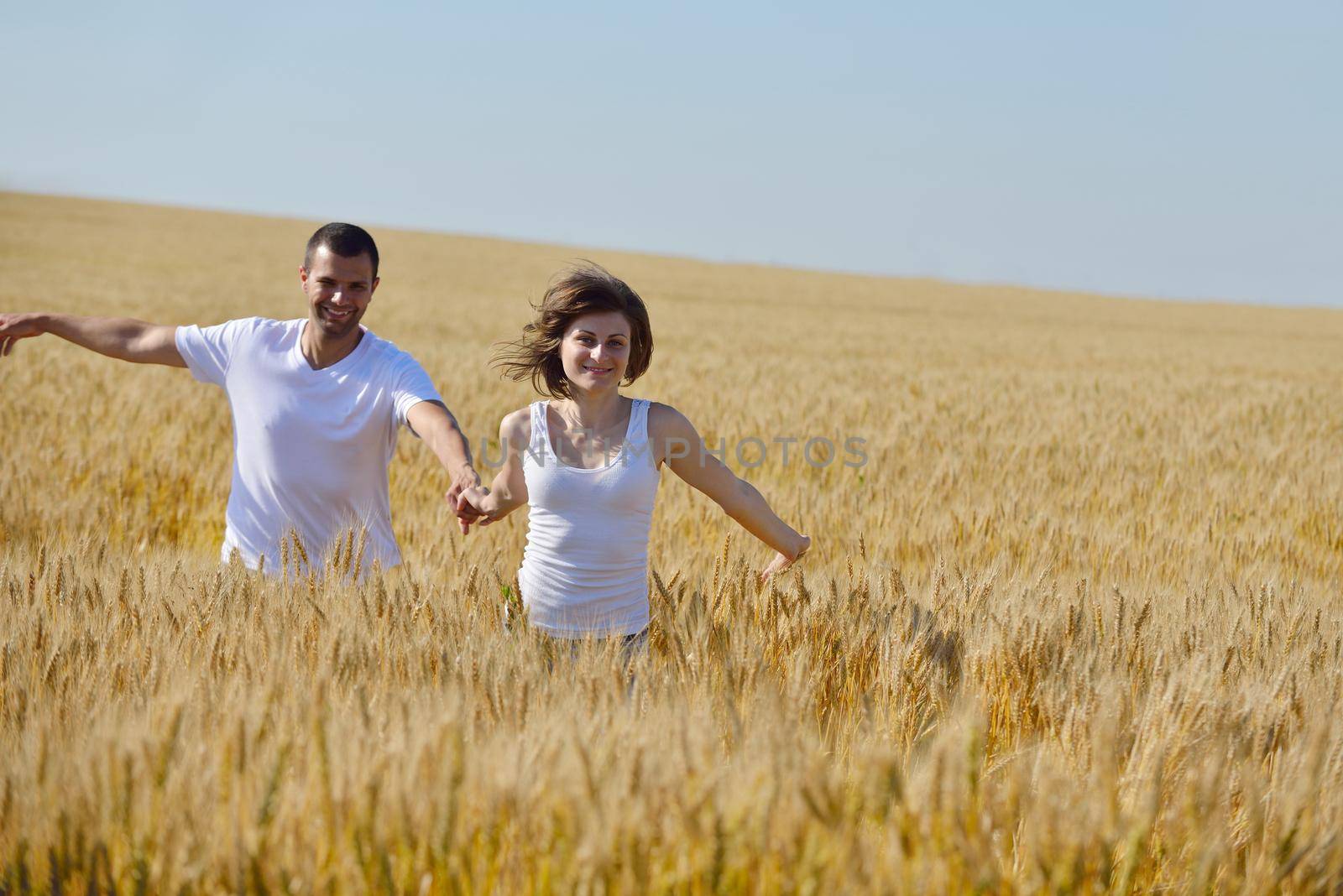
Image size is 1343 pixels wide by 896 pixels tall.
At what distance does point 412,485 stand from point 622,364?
2.49m

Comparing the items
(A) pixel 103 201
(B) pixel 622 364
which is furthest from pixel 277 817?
(A) pixel 103 201

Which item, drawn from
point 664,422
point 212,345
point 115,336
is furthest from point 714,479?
point 115,336

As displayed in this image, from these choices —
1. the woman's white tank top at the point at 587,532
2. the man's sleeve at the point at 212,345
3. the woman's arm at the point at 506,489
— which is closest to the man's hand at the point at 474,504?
the woman's arm at the point at 506,489

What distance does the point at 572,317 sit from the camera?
2.42 meters

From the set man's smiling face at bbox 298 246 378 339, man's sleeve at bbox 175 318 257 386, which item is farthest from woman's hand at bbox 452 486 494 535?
man's sleeve at bbox 175 318 257 386

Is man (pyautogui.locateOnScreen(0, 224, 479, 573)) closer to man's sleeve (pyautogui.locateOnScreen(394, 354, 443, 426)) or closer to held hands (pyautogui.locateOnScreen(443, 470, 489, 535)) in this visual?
man's sleeve (pyautogui.locateOnScreen(394, 354, 443, 426))

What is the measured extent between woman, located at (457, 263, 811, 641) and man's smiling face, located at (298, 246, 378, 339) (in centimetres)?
65

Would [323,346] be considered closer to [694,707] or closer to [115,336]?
[115,336]

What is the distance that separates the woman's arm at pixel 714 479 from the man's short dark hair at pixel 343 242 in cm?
96

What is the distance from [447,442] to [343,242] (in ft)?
2.23

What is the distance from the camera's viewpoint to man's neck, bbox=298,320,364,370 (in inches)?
115

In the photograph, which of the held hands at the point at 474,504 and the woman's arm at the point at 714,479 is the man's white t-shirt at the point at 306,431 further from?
the woman's arm at the point at 714,479

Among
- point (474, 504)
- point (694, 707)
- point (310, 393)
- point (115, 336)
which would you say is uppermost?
point (115, 336)

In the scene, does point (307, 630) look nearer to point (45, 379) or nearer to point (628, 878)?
point (628, 878)
